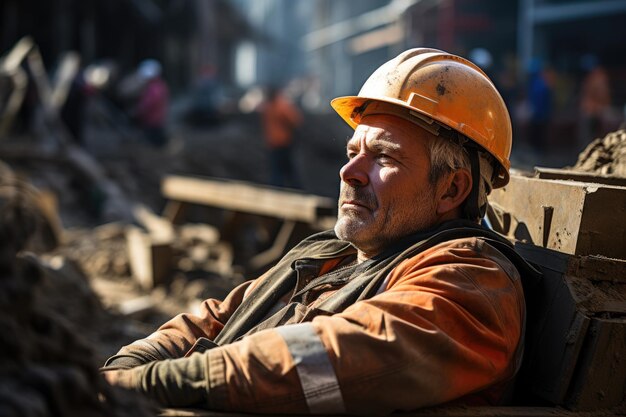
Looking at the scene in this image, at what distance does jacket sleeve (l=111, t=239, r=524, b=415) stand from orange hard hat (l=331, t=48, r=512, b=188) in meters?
0.64

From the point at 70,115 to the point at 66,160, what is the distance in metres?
2.70

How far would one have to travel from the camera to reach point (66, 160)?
15.7 m

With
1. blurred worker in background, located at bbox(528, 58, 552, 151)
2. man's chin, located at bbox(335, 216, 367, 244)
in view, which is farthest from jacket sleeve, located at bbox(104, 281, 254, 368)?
blurred worker in background, located at bbox(528, 58, 552, 151)

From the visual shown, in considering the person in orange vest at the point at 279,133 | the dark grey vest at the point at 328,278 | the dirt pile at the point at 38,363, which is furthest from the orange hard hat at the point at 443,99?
the person in orange vest at the point at 279,133

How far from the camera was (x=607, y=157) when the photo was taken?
396cm

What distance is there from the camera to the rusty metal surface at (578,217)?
295cm

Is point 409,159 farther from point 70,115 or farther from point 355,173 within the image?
point 70,115

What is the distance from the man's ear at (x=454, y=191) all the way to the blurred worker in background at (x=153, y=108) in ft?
58.2

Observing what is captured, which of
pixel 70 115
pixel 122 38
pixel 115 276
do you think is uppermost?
pixel 122 38

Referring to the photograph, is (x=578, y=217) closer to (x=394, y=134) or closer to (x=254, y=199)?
(x=394, y=134)

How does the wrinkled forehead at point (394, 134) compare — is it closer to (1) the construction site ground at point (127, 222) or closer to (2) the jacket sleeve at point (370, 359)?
(2) the jacket sleeve at point (370, 359)

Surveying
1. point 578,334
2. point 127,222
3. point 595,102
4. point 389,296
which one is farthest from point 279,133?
point 389,296

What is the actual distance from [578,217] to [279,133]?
44.5ft

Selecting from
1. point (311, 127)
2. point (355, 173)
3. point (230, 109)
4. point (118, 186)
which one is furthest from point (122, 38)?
point (355, 173)
